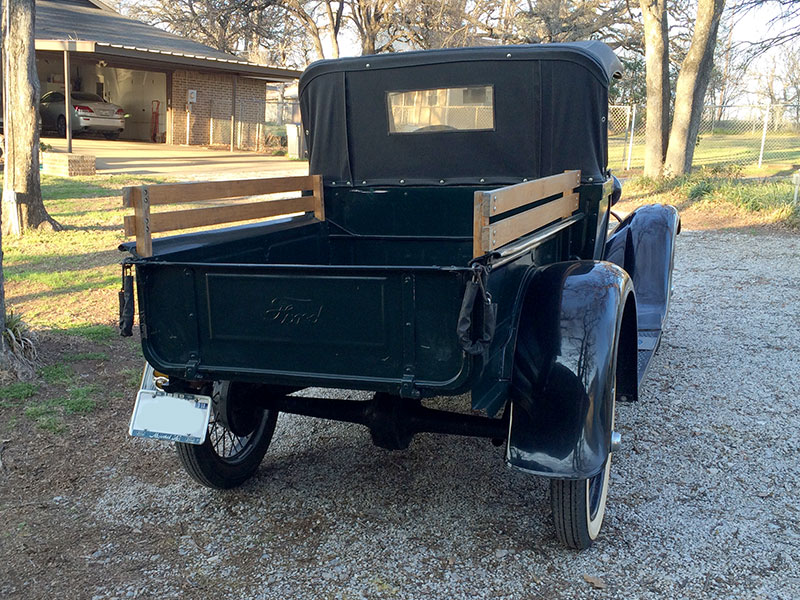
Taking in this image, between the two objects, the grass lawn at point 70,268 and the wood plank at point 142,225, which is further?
the grass lawn at point 70,268

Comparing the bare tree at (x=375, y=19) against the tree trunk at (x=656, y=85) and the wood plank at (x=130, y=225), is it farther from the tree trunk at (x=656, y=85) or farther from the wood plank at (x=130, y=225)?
the wood plank at (x=130, y=225)

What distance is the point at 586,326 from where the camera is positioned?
281 centimetres

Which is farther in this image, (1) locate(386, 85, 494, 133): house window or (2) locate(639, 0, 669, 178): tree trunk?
(2) locate(639, 0, 669, 178): tree trunk

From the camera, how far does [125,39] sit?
20500mm

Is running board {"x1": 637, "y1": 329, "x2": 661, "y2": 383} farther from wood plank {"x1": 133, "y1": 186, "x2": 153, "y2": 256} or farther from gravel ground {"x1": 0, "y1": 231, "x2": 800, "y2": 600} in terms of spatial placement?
wood plank {"x1": 133, "y1": 186, "x2": 153, "y2": 256}

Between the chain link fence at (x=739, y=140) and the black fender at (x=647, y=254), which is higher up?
the chain link fence at (x=739, y=140)

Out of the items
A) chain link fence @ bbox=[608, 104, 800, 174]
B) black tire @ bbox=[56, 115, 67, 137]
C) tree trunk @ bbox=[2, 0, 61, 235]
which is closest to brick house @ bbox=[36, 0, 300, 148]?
black tire @ bbox=[56, 115, 67, 137]

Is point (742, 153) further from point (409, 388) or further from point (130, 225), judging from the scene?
point (130, 225)

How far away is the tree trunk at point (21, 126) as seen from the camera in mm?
8250

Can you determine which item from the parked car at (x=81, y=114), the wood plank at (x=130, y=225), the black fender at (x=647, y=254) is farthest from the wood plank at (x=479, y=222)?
the parked car at (x=81, y=114)

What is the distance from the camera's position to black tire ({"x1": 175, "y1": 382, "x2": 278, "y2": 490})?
3.23 meters

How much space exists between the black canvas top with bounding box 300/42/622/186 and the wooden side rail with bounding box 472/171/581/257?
0.47 m

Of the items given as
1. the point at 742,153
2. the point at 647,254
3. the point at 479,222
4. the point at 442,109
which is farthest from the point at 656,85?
the point at 479,222

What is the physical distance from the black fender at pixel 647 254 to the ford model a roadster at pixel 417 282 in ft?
1.48
